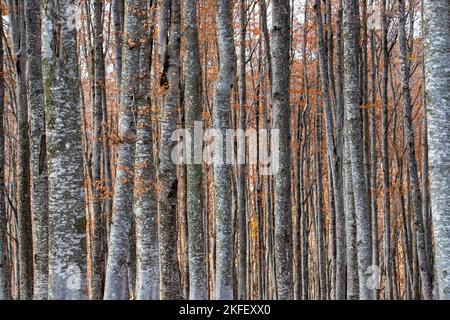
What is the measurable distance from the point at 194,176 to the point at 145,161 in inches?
36.1

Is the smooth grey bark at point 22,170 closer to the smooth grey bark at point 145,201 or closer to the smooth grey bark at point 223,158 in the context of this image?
the smooth grey bark at point 145,201

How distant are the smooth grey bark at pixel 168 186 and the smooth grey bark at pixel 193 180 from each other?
0.73 feet

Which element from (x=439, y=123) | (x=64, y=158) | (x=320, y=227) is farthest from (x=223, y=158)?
(x=320, y=227)

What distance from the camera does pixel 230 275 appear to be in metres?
8.15

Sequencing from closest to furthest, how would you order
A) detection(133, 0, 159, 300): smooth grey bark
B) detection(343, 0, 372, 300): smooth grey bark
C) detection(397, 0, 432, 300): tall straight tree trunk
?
detection(133, 0, 159, 300): smooth grey bark → detection(343, 0, 372, 300): smooth grey bark → detection(397, 0, 432, 300): tall straight tree trunk

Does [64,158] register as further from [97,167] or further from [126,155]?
[97,167]

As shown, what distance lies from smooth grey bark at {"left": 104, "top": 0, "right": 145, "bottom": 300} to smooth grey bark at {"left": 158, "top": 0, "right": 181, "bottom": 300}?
62 cm

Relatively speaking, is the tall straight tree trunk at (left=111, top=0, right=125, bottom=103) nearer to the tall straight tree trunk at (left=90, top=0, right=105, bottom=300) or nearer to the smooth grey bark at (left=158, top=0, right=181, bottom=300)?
the tall straight tree trunk at (left=90, top=0, right=105, bottom=300)

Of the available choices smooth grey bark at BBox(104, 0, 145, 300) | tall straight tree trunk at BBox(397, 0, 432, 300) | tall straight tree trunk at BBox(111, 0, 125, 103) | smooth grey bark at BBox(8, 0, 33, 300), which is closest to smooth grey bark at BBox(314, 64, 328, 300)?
tall straight tree trunk at BBox(397, 0, 432, 300)

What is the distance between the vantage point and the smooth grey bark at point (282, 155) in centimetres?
754

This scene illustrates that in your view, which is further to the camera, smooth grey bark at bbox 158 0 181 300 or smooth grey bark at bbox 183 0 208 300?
smooth grey bark at bbox 183 0 208 300

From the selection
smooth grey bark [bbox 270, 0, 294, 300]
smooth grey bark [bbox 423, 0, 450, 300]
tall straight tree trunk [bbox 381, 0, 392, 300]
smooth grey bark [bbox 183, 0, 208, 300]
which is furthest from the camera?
tall straight tree trunk [bbox 381, 0, 392, 300]

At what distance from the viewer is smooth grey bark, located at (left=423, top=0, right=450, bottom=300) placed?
4699 mm

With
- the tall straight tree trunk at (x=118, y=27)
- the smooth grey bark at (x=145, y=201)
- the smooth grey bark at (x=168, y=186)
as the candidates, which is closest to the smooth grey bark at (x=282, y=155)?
the smooth grey bark at (x=168, y=186)
